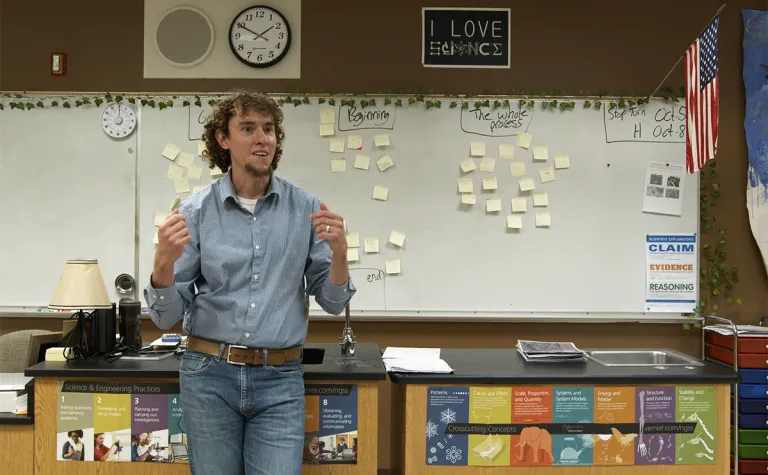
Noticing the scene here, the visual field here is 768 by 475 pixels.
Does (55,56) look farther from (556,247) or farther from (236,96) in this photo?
(556,247)

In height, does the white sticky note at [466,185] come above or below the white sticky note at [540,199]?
above

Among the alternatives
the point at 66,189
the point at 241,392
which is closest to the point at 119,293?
the point at 66,189

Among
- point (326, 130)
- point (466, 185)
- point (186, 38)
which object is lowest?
point (466, 185)

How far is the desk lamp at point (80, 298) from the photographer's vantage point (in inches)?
88.4

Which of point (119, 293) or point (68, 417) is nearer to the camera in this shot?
point (68, 417)

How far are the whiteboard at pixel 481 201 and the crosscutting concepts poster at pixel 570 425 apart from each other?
4.34 feet

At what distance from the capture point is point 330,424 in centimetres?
212

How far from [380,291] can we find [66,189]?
6.80 ft

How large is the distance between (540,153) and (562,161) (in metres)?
0.15

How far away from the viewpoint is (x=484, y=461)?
2.21m

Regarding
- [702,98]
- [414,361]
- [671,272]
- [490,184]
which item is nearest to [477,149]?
[490,184]

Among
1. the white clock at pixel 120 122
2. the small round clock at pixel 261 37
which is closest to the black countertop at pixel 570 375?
the small round clock at pixel 261 37

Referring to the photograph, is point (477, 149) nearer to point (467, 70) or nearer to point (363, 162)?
point (467, 70)

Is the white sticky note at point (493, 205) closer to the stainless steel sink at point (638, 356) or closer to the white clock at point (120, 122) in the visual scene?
the stainless steel sink at point (638, 356)
